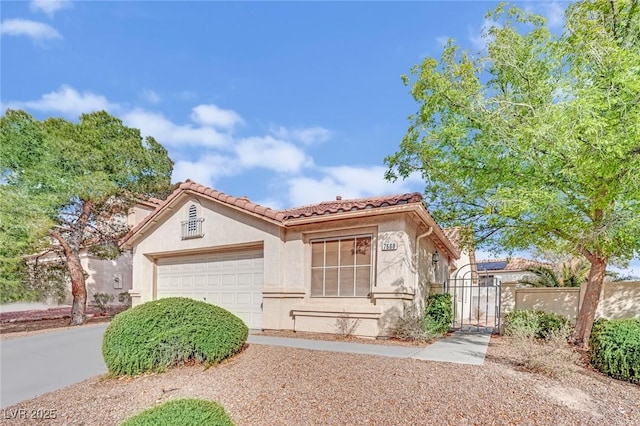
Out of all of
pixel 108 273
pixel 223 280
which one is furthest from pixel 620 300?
pixel 108 273

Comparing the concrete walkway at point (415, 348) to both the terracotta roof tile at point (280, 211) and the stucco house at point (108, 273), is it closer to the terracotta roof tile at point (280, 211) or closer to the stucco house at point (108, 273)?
the terracotta roof tile at point (280, 211)

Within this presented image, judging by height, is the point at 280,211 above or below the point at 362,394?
above

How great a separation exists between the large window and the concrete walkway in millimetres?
1771

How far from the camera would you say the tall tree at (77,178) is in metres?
12.4

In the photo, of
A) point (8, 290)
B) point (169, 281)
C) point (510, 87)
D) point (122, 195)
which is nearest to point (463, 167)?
point (510, 87)

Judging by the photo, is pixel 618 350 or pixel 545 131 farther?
pixel 545 131

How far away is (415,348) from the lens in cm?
834

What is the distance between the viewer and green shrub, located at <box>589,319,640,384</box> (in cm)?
629

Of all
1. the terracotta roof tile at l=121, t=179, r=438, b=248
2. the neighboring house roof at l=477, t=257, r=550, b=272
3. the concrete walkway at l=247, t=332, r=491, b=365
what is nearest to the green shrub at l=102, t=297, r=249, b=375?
the concrete walkway at l=247, t=332, r=491, b=365

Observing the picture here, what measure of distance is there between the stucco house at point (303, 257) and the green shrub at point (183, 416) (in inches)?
262

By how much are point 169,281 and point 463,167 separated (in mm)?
11239

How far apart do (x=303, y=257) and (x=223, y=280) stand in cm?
328

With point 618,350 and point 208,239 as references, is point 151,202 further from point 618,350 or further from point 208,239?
point 618,350

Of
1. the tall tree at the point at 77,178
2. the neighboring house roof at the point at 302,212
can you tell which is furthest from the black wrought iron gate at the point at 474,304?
the tall tree at the point at 77,178
